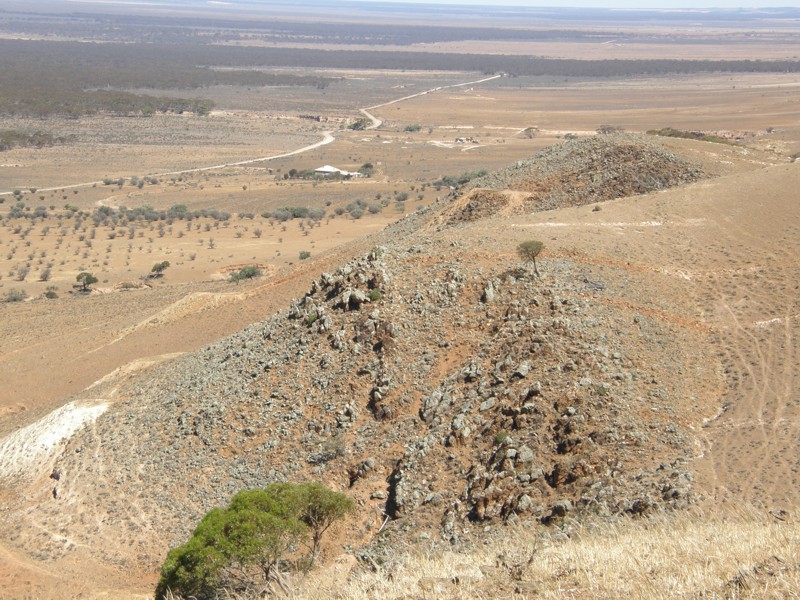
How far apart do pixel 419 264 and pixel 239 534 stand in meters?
8.79

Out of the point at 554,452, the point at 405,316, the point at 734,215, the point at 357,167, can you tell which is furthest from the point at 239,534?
the point at 357,167

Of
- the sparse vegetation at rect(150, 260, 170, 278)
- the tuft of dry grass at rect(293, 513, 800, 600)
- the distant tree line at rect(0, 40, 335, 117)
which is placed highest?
the tuft of dry grass at rect(293, 513, 800, 600)

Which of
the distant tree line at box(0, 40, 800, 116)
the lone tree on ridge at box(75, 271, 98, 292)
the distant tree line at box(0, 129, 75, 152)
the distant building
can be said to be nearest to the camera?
the lone tree on ridge at box(75, 271, 98, 292)

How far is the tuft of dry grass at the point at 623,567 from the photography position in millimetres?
8023

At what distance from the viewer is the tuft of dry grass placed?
802 cm

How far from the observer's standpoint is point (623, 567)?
8648 millimetres

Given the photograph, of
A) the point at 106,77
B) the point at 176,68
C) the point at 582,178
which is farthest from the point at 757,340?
the point at 176,68

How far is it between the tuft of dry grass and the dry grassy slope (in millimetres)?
2270

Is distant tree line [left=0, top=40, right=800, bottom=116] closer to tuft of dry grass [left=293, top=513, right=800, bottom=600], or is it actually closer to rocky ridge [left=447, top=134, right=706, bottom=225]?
rocky ridge [left=447, top=134, right=706, bottom=225]

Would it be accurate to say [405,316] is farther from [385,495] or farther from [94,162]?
[94,162]

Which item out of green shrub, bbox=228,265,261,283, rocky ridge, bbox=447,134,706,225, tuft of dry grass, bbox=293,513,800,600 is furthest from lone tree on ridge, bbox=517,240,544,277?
green shrub, bbox=228,265,261,283

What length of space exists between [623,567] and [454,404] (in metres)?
7.29

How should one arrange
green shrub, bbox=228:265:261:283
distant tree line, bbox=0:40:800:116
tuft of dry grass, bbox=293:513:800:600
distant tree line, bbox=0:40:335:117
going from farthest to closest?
distant tree line, bbox=0:40:800:116 < distant tree line, bbox=0:40:335:117 < green shrub, bbox=228:265:261:283 < tuft of dry grass, bbox=293:513:800:600

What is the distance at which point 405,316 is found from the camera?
59.2ft
